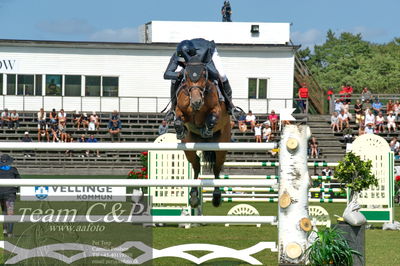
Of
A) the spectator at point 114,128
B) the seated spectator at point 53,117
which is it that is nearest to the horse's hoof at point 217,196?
the spectator at point 114,128

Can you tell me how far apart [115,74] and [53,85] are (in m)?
2.88

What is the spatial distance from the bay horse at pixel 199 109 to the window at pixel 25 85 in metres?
27.9

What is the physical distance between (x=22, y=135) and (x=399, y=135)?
48.9 ft

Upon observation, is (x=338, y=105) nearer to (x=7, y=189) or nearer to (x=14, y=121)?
(x=14, y=121)

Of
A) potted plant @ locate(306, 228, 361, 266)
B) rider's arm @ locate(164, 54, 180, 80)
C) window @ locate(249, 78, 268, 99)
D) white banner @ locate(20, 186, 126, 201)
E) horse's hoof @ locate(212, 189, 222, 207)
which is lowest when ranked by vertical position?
white banner @ locate(20, 186, 126, 201)

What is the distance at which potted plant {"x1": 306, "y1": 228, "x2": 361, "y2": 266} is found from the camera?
5.65 metres

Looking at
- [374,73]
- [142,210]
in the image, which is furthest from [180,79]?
[374,73]

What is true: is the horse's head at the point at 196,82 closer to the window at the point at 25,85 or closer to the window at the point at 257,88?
the window at the point at 257,88

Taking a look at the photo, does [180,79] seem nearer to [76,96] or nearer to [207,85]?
[207,85]

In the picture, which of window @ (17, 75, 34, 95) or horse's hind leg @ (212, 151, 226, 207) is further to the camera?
window @ (17, 75, 34, 95)

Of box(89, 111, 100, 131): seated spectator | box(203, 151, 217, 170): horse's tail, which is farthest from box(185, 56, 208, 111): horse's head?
box(89, 111, 100, 131): seated spectator

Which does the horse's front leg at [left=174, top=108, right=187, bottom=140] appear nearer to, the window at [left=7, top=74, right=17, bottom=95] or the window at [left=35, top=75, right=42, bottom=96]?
the window at [left=35, top=75, right=42, bottom=96]

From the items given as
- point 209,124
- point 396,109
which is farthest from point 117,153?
point 209,124

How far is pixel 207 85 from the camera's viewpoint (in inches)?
319
